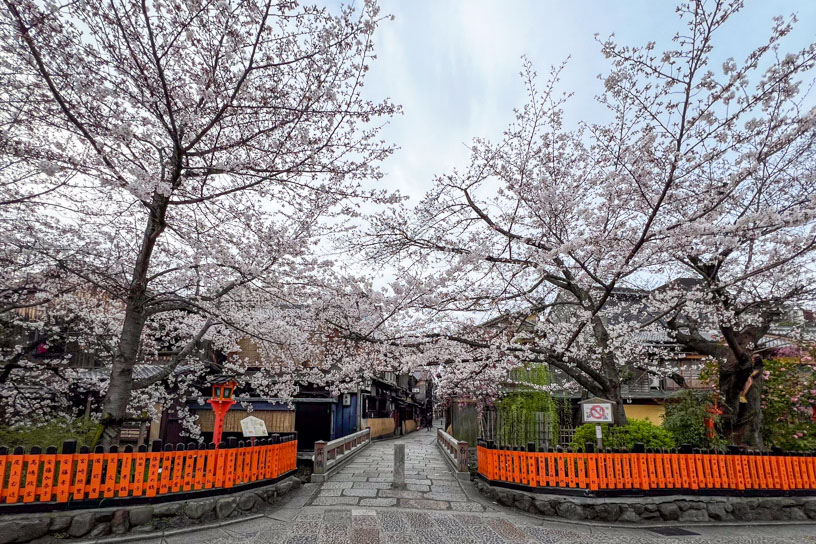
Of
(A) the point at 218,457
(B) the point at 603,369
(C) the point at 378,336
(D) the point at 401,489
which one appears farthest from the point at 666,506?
(A) the point at 218,457

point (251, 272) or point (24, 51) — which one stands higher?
point (24, 51)

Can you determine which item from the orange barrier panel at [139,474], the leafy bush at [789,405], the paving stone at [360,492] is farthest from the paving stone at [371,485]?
the leafy bush at [789,405]

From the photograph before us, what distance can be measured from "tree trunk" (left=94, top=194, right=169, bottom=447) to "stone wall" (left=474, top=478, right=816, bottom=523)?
25.9ft

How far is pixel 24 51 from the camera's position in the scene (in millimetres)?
5121

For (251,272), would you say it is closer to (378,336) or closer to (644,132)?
(378,336)

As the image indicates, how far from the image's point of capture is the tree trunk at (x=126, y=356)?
7316mm

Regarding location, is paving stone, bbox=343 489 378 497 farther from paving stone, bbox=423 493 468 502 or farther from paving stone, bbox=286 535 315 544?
paving stone, bbox=286 535 315 544

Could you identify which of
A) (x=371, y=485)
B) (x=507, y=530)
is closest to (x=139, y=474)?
(x=371, y=485)

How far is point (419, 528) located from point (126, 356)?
6028 millimetres

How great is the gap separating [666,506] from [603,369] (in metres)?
2.85

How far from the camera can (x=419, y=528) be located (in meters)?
7.18

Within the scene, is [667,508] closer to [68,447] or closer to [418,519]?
[418,519]

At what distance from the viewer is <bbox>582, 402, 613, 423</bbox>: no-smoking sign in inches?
332

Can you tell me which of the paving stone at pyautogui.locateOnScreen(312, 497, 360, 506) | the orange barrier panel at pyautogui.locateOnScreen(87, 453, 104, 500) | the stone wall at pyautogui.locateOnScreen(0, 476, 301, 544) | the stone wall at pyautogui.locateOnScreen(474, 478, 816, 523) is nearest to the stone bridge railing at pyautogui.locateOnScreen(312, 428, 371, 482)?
the paving stone at pyautogui.locateOnScreen(312, 497, 360, 506)
